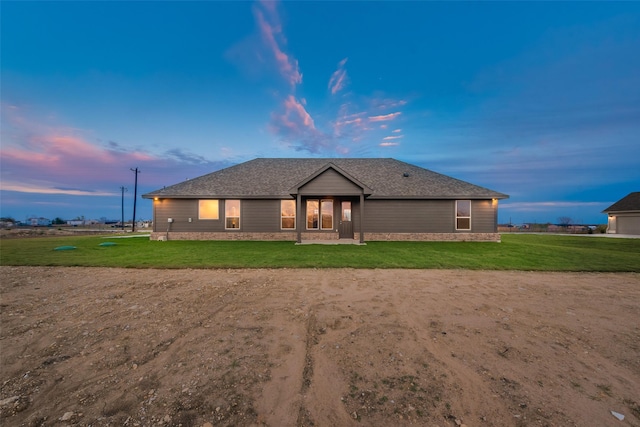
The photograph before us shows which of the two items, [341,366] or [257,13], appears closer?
[341,366]

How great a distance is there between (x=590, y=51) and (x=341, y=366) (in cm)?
3096

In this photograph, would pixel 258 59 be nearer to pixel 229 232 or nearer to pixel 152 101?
pixel 152 101

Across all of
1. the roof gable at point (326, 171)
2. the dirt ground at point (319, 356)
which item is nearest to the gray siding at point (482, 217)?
the roof gable at point (326, 171)

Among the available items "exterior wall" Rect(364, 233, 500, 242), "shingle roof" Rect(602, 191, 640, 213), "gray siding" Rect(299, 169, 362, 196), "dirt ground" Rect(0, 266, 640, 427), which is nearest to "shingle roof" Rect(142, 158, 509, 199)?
"gray siding" Rect(299, 169, 362, 196)

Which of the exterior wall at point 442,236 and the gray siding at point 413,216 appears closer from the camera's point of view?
the exterior wall at point 442,236

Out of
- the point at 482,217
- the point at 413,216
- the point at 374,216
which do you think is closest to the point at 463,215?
the point at 482,217

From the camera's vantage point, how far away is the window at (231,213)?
1670 cm

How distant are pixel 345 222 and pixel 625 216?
3161 cm

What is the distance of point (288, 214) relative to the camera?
662 inches

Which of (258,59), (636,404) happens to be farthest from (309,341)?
(258,59)

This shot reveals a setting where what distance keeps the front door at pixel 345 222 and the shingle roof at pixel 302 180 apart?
72.7 inches

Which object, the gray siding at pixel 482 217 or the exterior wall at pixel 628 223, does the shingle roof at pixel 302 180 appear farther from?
the exterior wall at pixel 628 223

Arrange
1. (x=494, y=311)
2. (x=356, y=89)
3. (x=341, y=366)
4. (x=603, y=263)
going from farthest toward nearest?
1. (x=356, y=89)
2. (x=603, y=263)
3. (x=494, y=311)
4. (x=341, y=366)

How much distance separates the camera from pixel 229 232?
1653cm
